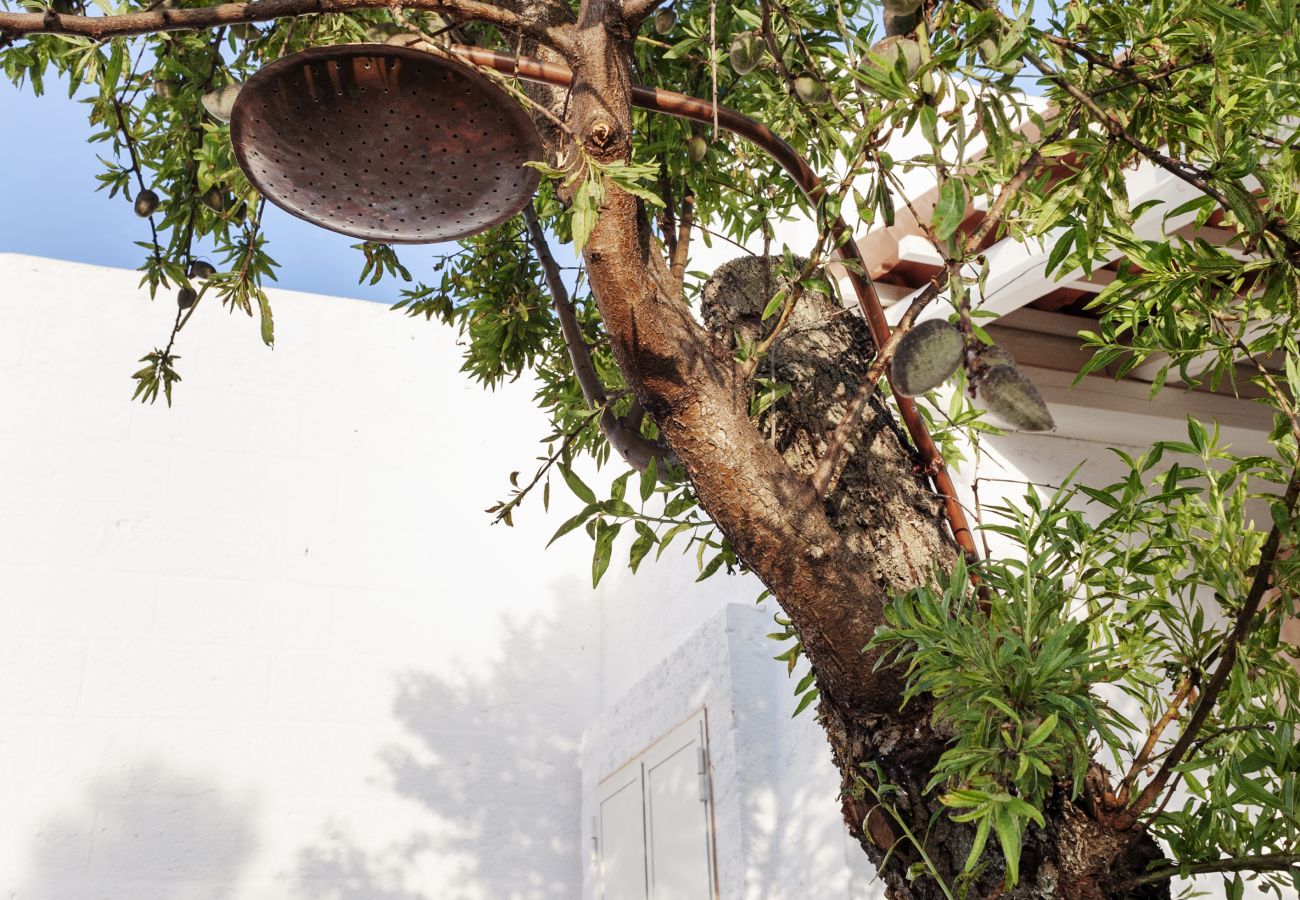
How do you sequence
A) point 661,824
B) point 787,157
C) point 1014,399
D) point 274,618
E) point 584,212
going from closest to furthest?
point 1014,399 < point 584,212 < point 787,157 < point 661,824 < point 274,618

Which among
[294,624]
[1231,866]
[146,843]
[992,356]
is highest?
[294,624]

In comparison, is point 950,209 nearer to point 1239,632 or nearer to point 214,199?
point 1239,632

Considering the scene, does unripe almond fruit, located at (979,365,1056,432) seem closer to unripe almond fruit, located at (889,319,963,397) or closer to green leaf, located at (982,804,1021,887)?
unripe almond fruit, located at (889,319,963,397)

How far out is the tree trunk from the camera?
1.39 meters

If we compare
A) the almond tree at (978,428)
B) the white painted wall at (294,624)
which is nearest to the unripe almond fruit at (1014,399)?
the almond tree at (978,428)

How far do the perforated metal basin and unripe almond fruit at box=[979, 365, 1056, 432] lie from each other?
1.93 feet

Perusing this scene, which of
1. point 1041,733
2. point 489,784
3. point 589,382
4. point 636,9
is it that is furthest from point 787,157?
point 489,784

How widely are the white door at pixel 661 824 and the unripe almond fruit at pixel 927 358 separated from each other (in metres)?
2.90

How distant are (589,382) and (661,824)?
236 centimetres

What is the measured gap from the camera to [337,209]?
54.6 inches

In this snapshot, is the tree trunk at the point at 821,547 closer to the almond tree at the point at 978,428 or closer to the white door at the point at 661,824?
the almond tree at the point at 978,428

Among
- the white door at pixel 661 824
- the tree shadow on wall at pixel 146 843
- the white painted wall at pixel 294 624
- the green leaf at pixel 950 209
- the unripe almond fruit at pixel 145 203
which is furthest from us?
the white painted wall at pixel 294 624

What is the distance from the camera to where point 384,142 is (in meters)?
1.30

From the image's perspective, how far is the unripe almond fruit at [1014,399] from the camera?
94cm
